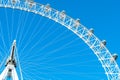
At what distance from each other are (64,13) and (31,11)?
9.97 ft

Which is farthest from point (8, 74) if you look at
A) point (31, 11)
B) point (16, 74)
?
point (31, 11)

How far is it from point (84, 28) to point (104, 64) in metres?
4.25

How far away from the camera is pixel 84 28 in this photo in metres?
41.3

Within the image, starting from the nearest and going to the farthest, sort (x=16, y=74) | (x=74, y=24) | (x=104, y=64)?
(x=16, y=74) < (x=104, y=64) < (x=74, y=24)

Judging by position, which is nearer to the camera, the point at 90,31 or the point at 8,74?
the point at 8,74

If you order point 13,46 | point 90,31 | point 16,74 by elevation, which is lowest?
point 16,74

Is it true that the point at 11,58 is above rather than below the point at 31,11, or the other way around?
below

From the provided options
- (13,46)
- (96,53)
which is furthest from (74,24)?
(13,46)

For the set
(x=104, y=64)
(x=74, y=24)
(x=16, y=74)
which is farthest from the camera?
(x=74, y=24)

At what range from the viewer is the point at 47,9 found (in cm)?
4159

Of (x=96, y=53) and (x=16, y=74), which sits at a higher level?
(x=96, y=53)

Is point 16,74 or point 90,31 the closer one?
point 16,74

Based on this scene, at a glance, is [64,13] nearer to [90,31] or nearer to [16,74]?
[90,31]

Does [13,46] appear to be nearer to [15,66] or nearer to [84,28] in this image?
[15,66]
